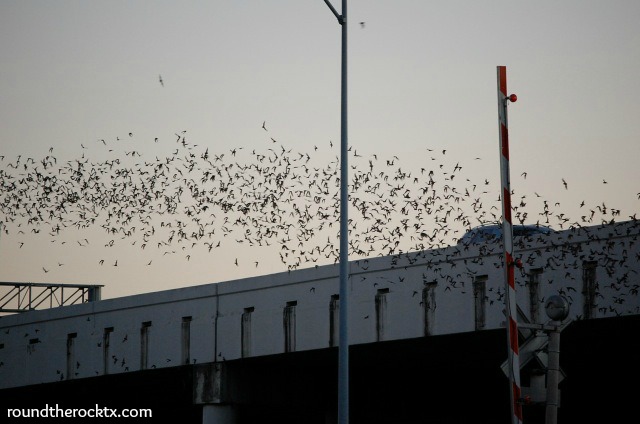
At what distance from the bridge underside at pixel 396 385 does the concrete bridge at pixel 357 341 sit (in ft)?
0.22

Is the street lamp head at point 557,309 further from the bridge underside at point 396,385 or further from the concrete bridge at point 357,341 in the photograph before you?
the bridge underside at point 396,385

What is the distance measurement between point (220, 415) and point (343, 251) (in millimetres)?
14882

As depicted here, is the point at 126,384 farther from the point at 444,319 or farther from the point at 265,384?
the point at 444,319

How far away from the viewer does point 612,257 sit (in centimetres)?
2434

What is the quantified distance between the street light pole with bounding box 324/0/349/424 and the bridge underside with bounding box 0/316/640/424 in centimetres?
865

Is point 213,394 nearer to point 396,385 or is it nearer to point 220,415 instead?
point 220,415

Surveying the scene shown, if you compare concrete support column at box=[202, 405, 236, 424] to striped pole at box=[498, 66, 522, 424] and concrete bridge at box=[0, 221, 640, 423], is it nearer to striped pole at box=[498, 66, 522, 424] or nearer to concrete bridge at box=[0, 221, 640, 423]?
concrete bridge at box=[0, 221, 640, 423]

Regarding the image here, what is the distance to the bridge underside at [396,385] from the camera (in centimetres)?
3228

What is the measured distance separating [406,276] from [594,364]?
816 centimetres

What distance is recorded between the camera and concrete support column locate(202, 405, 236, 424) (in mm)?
34694

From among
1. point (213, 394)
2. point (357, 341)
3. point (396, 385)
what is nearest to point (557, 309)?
point (357, 341)

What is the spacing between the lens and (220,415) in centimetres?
3478

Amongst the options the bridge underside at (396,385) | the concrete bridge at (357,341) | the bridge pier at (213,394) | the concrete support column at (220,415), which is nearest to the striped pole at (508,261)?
the concrete bridge at (357,341)

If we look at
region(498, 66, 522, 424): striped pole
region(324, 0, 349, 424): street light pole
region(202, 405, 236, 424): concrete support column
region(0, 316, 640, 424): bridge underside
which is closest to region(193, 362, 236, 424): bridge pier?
region(202, 405, 236, 424): concrete support column
